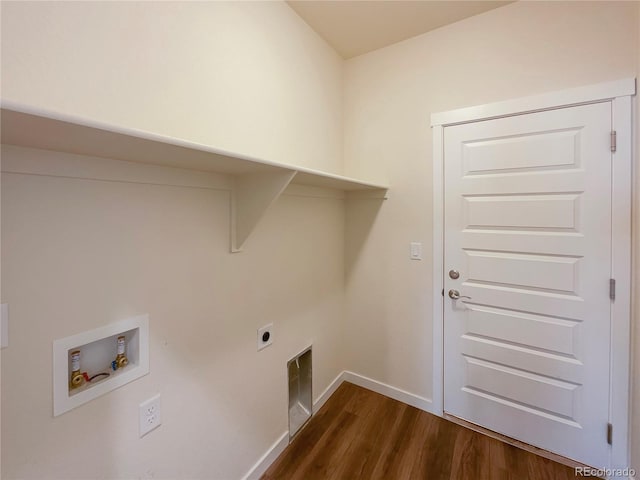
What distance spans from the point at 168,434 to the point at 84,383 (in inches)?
16.2

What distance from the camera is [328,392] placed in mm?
2213

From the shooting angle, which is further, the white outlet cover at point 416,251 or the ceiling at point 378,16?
the white outlet cover at point 416,251

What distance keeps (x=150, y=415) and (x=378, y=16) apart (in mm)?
2413

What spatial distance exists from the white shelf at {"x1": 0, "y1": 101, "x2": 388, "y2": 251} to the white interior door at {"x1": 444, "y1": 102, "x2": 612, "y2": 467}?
104cm

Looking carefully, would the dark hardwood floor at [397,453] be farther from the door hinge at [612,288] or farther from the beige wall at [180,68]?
the beige wall at [180,68]

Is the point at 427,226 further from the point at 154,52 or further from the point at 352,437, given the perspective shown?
the point at 154,52

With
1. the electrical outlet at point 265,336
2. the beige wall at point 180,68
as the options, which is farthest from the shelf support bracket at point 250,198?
the electrical outlet at point 265,336

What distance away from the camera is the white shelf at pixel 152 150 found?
0.58 metres

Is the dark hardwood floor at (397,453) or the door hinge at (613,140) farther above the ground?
the door hinge at (613,140)

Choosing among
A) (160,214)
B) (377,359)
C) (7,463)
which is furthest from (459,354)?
(7,463)

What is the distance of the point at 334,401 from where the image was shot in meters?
2.18

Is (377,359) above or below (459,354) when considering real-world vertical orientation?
below

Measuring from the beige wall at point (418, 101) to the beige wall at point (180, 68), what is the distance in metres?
0.49

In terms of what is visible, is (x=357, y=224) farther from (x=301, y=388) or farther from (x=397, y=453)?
(x=397, y=453)
